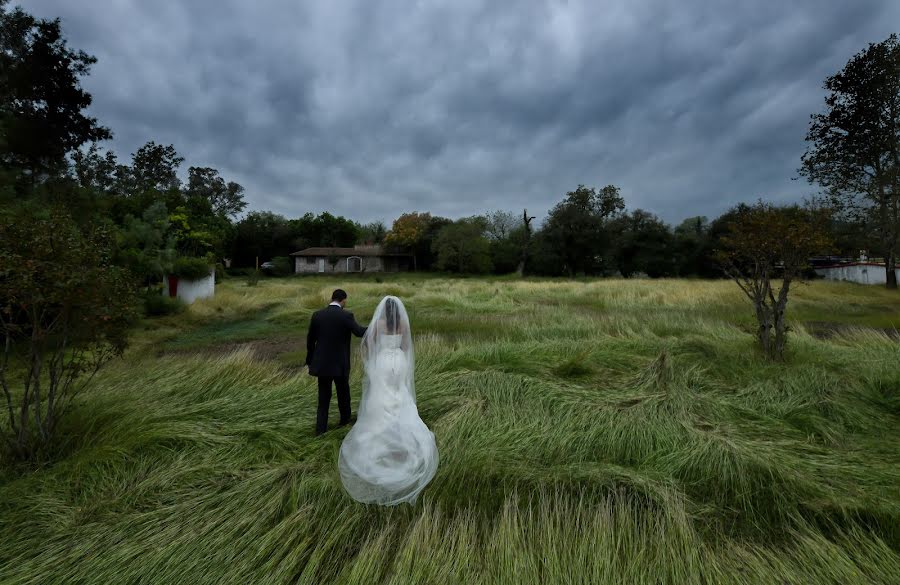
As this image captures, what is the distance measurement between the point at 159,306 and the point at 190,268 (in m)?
2.60

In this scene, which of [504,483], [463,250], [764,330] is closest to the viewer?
[504,483]

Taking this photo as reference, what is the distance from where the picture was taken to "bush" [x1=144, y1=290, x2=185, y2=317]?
12.6 metres

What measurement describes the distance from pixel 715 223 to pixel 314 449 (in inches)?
1663

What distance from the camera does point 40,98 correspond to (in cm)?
1109

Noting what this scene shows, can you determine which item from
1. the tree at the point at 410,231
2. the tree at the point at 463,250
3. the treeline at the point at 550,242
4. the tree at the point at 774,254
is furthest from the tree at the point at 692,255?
the tree at the point at 774,254

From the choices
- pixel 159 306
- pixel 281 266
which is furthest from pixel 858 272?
pixel 281 266

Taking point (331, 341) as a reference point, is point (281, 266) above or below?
above

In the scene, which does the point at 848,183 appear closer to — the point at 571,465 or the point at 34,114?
the point at 571,465

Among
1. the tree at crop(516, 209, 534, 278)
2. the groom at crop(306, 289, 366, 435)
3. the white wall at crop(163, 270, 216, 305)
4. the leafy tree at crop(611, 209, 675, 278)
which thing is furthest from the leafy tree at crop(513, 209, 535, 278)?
the groom at crop(306, 289, 366, 435)

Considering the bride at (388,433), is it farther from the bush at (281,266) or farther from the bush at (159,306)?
the bush at (281,266)

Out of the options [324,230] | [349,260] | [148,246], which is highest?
[324,230]

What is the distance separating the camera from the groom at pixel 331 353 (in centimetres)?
418

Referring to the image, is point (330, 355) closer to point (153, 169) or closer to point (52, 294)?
point (52, 294)

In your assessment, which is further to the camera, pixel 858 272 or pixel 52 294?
pixel 858 272
